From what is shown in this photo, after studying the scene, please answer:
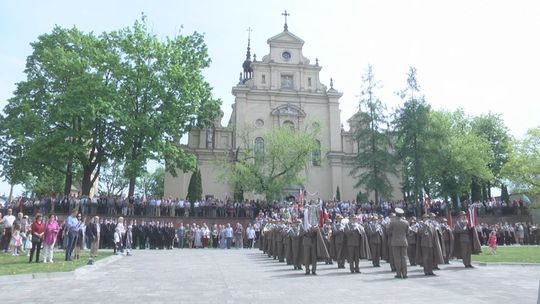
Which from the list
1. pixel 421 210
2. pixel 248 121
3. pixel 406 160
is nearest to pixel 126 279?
pixel 421 210

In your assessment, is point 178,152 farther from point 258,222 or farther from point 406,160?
point 406,160

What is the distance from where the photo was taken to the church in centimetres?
4572

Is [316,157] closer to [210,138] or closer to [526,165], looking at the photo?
[210,138]

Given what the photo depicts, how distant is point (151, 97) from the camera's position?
33.5 metres

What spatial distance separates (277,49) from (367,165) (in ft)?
56.6

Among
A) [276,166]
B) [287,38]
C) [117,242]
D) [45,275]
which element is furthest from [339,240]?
[287,38]

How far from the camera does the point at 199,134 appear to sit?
1831 inches

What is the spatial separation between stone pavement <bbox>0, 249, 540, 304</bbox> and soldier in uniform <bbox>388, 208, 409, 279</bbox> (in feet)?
1.29

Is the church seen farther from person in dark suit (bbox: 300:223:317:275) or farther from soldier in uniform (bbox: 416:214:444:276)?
person in dark suit (bbox: 300:223:317:275)

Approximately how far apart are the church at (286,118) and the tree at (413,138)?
7111 mm

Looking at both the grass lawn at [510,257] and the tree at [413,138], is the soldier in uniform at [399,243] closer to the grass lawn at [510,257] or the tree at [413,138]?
the grass lawn at [510,257]

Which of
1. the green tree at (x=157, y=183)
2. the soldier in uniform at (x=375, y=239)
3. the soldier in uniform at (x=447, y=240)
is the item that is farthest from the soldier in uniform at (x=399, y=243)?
the green tree at (x=157, y=183)

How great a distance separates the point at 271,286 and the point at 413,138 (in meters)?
31.8

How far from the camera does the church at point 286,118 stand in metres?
45.7
